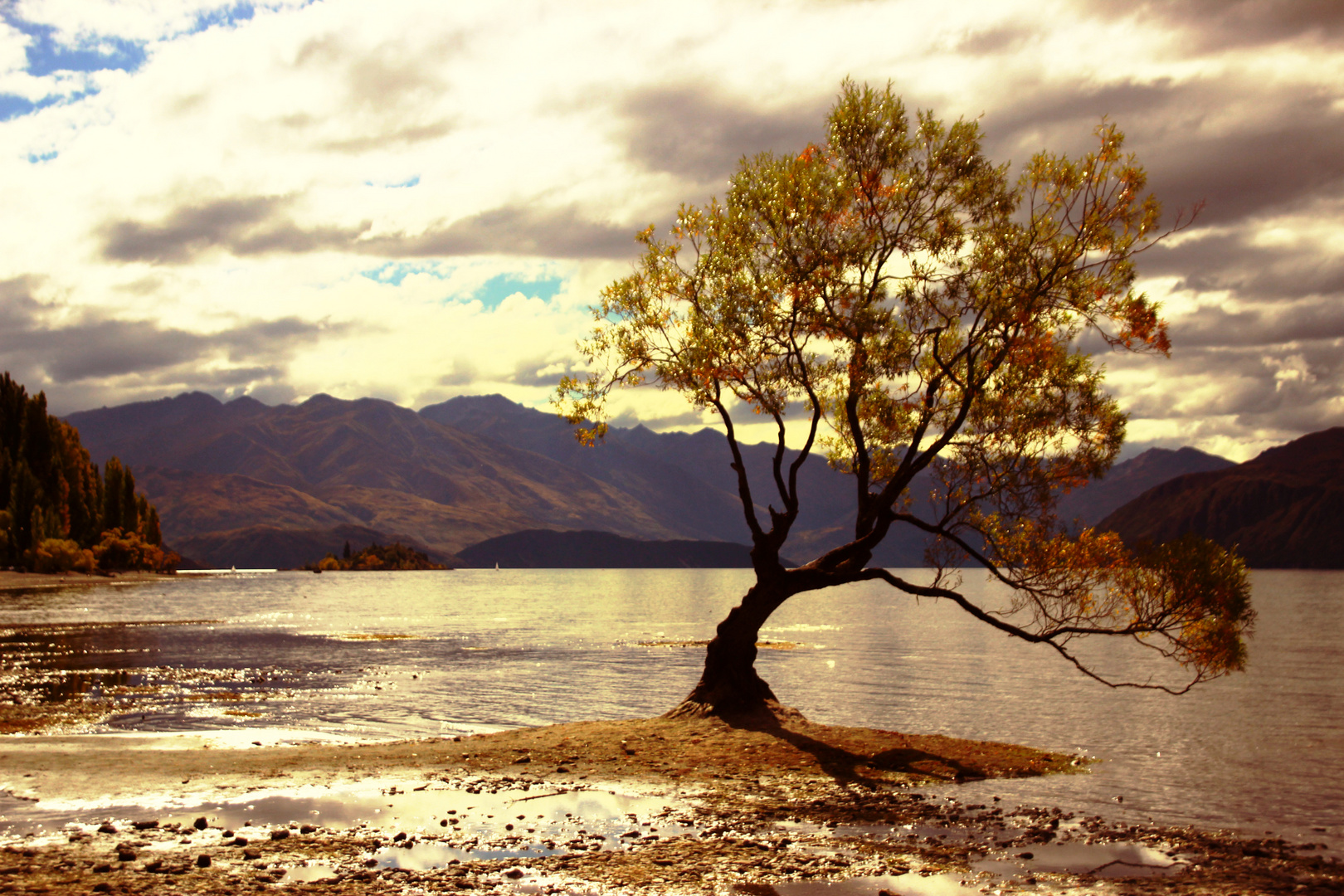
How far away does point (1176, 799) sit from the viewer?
1094 inches

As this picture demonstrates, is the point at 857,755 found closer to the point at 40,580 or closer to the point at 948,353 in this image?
the point at 948,353

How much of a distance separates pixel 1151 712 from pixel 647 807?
38.5 m

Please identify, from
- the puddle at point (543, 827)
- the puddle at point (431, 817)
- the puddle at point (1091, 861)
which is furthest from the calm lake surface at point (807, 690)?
the puddle at point (431, 817)

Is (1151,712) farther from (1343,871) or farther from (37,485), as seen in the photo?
(37,485)

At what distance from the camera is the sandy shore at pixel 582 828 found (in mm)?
16016

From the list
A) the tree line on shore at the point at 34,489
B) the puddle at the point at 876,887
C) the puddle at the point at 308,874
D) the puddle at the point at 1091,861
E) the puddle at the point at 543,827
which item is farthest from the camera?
the tree line on shore at the point at 34,489

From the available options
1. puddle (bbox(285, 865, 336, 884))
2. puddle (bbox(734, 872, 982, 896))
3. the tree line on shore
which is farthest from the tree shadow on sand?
the tree line on shore

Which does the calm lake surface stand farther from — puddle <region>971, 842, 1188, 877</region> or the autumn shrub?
the autumn shrub

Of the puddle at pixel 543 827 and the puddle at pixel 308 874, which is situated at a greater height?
the puddle at pixel 308 874

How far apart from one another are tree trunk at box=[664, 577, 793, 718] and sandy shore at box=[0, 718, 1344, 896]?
249 centimetres

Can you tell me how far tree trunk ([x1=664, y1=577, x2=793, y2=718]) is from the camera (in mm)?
31703

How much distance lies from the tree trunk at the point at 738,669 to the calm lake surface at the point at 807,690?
870 centimetres

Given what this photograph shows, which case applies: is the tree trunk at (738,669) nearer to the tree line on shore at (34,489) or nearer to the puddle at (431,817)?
the puddle at (431,817)

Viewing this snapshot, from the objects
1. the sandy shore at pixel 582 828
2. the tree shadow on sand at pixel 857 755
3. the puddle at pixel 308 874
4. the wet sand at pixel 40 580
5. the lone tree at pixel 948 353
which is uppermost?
the lone tree at pixel 948 353
